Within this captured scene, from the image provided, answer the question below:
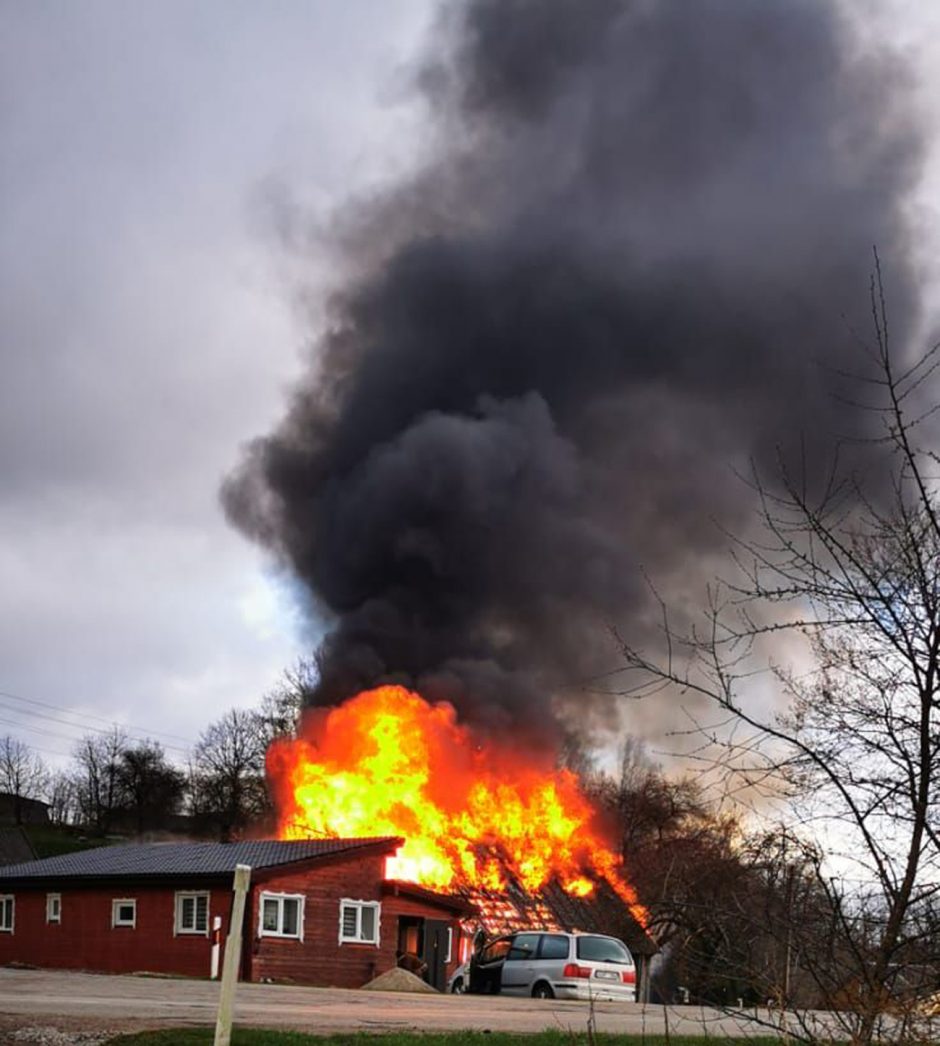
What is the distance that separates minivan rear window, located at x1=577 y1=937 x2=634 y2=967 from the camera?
25.5m

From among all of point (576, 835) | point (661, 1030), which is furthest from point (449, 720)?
point (661, 1030)

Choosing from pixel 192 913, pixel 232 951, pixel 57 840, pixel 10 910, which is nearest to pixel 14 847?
pixel 57 840

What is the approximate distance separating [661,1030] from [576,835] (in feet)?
122

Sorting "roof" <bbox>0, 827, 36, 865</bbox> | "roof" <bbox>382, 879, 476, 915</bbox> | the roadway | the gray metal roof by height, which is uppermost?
"roof" <bbox>0, 827, 36, 865</bbox>

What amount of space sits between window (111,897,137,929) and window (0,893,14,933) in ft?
14.8

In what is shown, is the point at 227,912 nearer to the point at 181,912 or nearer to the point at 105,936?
the point at 181,912

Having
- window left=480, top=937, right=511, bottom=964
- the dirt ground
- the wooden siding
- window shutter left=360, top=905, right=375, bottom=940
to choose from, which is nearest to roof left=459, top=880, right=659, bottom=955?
window shutter left=360, top=905, right=375, bottom=940

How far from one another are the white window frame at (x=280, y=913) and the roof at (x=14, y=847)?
4779 centimetres

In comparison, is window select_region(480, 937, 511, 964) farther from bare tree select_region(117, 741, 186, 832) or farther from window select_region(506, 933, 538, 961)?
bare tree select_region(117, 741, 186, 832)

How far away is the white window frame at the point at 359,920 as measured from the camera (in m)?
32.2

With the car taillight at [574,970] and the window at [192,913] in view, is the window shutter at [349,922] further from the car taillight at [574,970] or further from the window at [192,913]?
the car taillight at [574,970]

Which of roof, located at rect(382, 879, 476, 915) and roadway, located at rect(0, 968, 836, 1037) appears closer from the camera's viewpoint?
roadway, located at rect(0, 968, 836, 1037)

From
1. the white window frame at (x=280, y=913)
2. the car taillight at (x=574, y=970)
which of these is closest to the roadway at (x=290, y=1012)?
the car taillight at (x=574, y=970)

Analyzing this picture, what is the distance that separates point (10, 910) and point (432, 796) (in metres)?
17.0
